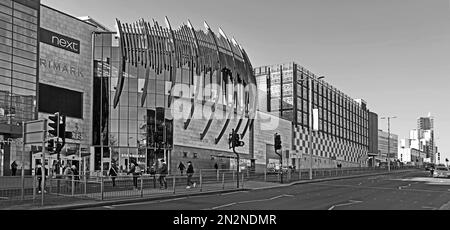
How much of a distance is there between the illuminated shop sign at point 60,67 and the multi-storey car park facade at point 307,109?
102ft

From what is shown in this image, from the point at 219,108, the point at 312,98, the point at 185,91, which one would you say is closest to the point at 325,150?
the point at 312,98

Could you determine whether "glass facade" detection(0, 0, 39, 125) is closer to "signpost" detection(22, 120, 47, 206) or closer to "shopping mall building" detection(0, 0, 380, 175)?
"shopping mall building" detection(0, 0, 380, 175)

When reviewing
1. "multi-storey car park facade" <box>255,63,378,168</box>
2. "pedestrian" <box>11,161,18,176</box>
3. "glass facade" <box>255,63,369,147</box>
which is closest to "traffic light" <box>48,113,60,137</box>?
"pedestrian" <box>11,161,18,176</box>

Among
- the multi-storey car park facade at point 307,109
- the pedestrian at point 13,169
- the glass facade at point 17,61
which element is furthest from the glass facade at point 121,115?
the multi-storey car park facade at point 307,109

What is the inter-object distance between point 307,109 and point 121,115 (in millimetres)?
39487

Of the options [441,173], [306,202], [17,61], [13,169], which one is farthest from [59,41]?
[441,173]

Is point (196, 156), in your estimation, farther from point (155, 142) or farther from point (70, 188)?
point (70, 188)

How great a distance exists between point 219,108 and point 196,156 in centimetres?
611

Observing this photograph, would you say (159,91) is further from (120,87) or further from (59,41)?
(59,41)

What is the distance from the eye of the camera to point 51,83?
39219mm

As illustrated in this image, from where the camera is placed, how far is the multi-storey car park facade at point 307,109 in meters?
70.8

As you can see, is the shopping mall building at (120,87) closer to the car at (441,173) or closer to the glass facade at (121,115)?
the glass facade at (121,115)

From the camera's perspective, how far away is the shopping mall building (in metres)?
36.2

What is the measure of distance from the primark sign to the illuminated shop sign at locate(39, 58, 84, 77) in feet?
4.77
